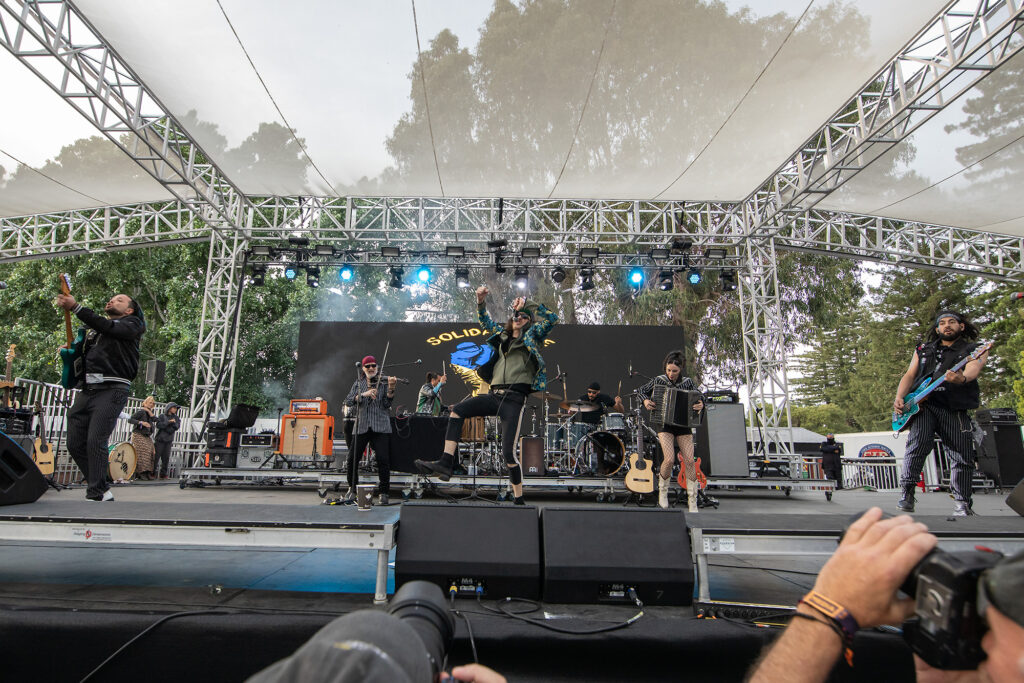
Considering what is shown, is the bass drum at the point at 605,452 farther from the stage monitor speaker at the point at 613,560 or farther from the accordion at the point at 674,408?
the stage monitor speaker at the point at 613,560

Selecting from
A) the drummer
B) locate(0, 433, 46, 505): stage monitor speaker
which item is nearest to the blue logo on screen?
the drummer

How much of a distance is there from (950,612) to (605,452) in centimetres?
788

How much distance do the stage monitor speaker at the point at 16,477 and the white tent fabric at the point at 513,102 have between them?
16.3 feet

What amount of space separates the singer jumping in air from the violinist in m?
0.92

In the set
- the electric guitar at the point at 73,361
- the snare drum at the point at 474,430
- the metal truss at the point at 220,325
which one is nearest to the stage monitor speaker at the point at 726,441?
the snare drum at the point at 474,430

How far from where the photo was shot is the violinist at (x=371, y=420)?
18.9 feet

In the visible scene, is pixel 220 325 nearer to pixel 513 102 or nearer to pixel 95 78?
pixel 95 78

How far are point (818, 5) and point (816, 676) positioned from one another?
23.0 feet

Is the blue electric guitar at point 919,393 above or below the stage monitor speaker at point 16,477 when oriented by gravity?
above

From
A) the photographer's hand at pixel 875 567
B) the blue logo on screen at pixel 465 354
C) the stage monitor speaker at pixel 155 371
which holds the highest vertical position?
the blue logo on screen at pixel 465 354

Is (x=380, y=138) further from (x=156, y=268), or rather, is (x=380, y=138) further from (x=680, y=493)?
(x=156, y=268)

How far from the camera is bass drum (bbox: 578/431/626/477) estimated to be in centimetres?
826

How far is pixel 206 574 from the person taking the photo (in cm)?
361

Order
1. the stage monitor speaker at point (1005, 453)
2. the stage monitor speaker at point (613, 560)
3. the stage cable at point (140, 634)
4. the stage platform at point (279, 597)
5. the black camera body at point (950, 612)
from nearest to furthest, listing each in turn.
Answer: the black camera body at point (950, 612) → the stage cable at point (140, 634) → the stage platform at point (279, 597) → the stage monitor speaker at point (613, 560) → the stage monitor speaker at point (1005, 453)
